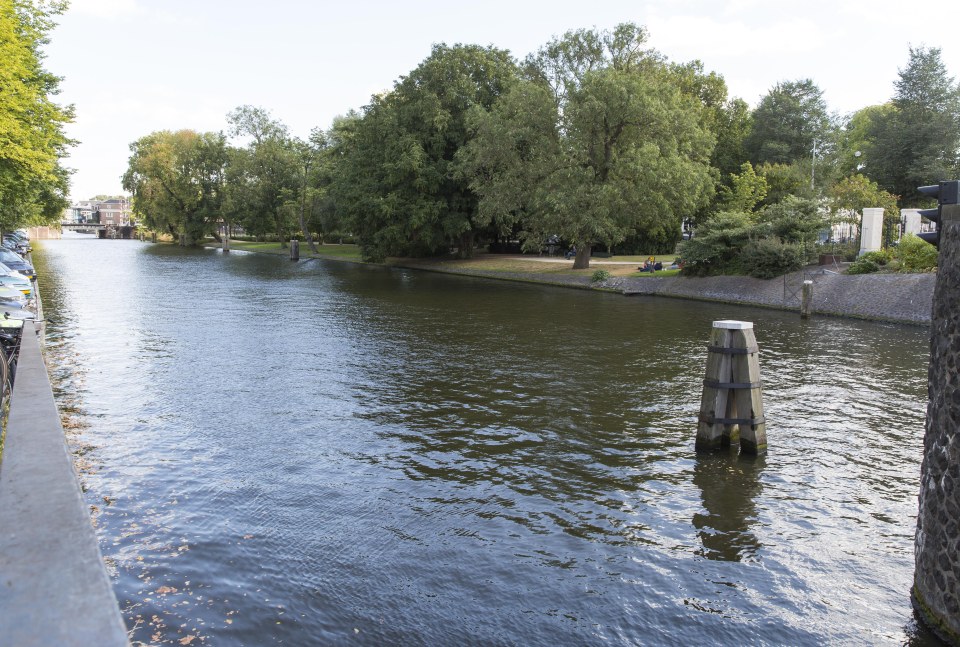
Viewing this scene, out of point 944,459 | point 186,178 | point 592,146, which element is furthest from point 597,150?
point 186,178

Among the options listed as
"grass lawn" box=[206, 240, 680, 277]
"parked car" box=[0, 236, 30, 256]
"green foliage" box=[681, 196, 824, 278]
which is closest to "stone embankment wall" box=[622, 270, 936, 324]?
"green foliage" box=[681, 196, 824, 278]

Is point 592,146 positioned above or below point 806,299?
above

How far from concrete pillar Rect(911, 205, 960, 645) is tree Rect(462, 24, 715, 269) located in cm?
3282

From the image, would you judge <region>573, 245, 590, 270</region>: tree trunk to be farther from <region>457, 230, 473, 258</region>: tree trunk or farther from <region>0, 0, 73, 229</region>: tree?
<region>0, 0, 73, 229</region>: tree

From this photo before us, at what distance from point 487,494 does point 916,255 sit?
24901 mm

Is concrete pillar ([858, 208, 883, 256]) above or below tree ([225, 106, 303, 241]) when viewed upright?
below

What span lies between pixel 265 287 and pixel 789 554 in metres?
35.6

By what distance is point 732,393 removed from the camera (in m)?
10.4

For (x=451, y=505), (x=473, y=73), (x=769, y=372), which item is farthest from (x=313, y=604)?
(x=473, y=73)

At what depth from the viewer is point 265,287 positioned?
3934 centimetres

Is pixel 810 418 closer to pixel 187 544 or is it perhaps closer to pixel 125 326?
pixel 187 544

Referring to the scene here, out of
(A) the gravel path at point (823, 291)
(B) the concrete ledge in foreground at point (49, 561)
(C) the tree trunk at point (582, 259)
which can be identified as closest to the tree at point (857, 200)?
(A) the gravel path at point (823, 291)

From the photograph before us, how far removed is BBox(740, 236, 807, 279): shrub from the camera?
3078 centimetres

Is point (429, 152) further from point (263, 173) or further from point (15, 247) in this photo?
point (263, 173)
